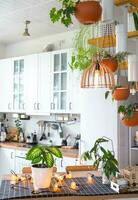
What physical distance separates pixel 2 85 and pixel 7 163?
5.18ft

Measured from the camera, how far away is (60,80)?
5.38 m

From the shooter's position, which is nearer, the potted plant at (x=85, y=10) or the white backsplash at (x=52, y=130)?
the potted plant at (x=85, y=10)

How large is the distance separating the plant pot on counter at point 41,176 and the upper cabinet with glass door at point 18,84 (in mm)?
3479

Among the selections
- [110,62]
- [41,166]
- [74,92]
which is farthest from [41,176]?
[74,92]

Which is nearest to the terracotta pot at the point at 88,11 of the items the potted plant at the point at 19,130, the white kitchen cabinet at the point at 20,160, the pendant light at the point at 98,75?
the pendant light at the point at 98,75

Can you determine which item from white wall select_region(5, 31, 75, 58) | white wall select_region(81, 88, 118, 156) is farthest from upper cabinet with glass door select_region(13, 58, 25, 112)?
white wall select_region(81, 88, 118, 156)

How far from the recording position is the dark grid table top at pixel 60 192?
2.40m

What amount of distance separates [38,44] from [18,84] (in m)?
0.88

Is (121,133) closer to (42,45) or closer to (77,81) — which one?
(77,81)

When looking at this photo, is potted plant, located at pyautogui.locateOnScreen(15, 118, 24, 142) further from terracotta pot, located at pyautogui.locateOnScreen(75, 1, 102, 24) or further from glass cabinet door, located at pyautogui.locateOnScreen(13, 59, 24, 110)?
terracotta pot, located at pyautogui.locateOnScreen(75, 1, 102, 24)

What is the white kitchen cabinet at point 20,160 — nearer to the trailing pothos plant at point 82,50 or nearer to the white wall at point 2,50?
the trailing pothos plant at point 82,50

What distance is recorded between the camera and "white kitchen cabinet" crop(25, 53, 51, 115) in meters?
5.55

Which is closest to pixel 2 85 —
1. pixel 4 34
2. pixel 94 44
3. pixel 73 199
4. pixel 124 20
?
pixel 4 34

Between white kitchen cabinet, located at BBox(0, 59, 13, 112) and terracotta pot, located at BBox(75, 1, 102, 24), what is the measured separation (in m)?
4.22
